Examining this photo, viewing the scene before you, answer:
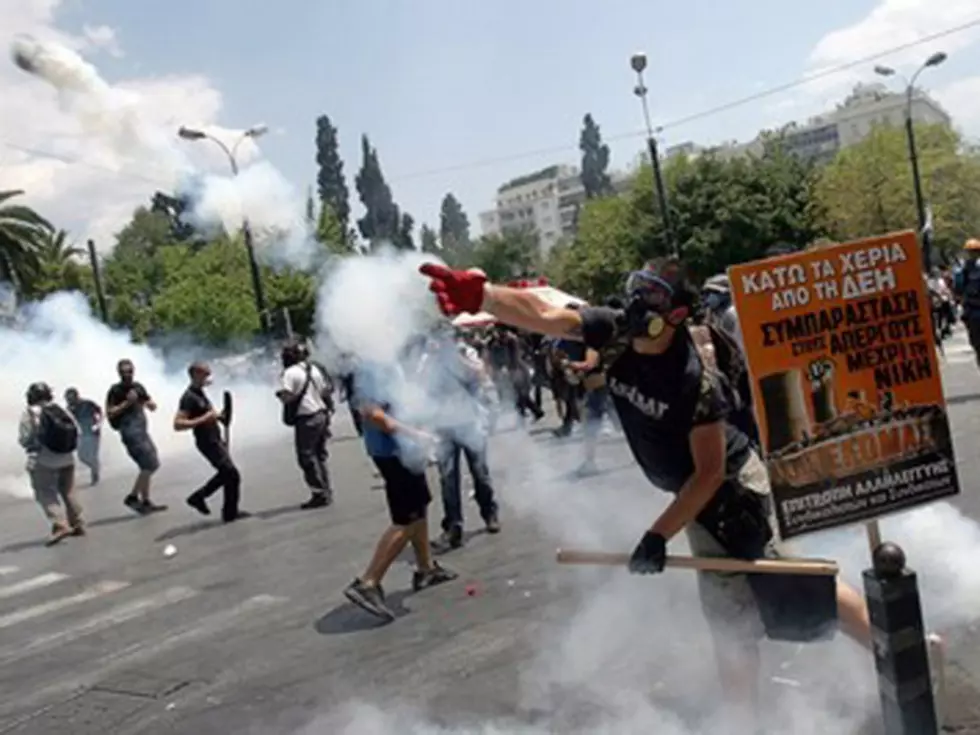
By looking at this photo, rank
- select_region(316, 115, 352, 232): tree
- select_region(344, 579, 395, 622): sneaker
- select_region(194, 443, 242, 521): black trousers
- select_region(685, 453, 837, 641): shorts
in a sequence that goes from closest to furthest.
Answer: select_region(685, 453, 837, 641): shorts < select_region(344, 579, 395, 622): sneaker < select_region(194, 443, 242, 521): black trousers < select_region(316, 115, 352, 232): tree

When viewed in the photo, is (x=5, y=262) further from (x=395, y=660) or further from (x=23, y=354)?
(x=395, y=660)

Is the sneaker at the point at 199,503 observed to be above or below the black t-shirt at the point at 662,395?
below

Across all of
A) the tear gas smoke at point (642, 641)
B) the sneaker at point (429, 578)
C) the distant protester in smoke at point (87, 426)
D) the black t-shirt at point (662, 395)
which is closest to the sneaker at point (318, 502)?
the tear gas smoke at point (642, 641)

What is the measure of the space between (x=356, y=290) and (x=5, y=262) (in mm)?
31204

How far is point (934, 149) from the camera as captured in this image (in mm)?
43750

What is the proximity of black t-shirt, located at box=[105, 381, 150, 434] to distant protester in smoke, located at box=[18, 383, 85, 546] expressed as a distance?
1.25m

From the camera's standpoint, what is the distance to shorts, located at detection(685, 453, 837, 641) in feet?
11.7

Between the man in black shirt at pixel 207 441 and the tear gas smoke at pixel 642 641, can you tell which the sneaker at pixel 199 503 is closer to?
the man in black shirt at pixel 207 441

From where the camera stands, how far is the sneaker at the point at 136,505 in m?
11.7

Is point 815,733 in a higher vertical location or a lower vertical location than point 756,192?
lower

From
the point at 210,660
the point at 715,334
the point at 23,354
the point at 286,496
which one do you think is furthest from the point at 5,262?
the point at 715,334

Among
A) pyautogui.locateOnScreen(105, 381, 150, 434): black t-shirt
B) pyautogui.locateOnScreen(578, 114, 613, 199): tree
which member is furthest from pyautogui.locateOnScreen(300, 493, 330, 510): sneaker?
pyautogui.locateOnScreen(578, 114, 613, 199): tree

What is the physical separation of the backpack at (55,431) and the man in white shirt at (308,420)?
205cm

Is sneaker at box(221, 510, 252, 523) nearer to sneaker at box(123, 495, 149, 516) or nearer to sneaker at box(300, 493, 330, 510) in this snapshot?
sneaker at box(300, 493, 330, 510)
